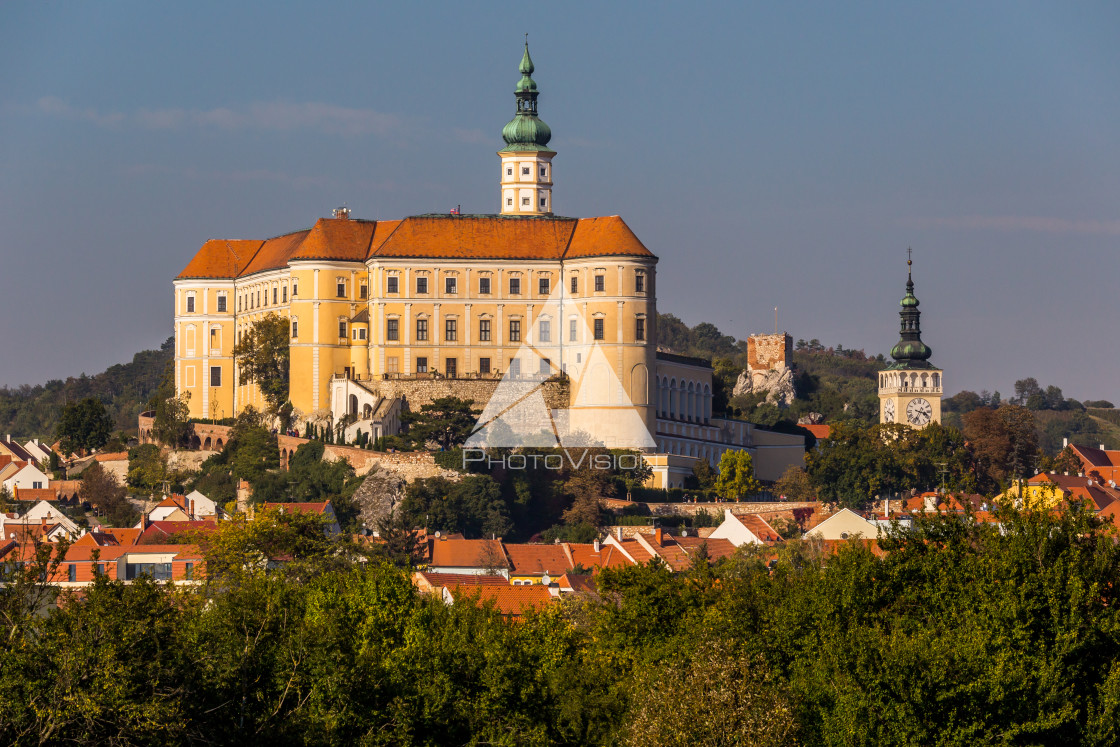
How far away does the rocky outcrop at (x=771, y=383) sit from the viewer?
151500 millimetres

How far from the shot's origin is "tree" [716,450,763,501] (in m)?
→ 94.3

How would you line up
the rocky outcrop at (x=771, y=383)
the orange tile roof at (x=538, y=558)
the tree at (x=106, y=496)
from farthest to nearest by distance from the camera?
the rocky outcrop at (x=771, y=383) → the tree at (x=106, y=496) → the orange tile roof at (x=538, y=558)

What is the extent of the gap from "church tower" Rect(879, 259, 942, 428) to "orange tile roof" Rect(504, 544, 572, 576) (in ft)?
172

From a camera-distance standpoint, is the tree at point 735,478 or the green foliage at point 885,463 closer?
the tree at point 735,478

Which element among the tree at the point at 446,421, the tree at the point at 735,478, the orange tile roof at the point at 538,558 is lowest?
the orange tile roof at the point at 538,558

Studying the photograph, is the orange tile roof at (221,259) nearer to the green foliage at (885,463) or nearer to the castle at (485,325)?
the castle at (485,325)

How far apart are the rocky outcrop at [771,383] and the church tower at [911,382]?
19.6 meters

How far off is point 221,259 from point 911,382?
44997mm

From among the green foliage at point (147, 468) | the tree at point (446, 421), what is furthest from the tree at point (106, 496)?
the tree at point (446, 421)

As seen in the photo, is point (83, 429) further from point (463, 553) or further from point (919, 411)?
point (919, 411)

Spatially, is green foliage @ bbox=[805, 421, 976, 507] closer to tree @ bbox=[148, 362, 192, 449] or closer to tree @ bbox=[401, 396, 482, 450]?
tree @ bbox=[401, 396, 482, 450]

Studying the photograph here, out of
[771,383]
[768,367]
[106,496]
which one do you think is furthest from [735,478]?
[768,367]

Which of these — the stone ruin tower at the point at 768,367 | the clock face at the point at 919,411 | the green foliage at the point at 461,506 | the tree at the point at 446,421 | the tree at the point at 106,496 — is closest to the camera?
the green foliage at the point at 461,506

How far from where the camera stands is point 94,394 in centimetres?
17650
